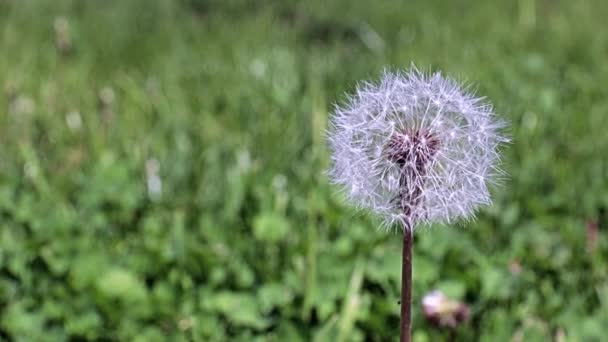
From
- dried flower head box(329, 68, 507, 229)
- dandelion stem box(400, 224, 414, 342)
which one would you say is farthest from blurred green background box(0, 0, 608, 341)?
dandelion stem box(400, 224, 414, 342)

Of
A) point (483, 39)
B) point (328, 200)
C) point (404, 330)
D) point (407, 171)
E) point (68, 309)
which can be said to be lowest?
point (404, 330)

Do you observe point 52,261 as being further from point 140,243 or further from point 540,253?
point 540,253

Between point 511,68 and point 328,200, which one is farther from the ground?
point 511,68

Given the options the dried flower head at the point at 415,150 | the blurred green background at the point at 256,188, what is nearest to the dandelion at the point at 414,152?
the dried flower head at the point at 415,150

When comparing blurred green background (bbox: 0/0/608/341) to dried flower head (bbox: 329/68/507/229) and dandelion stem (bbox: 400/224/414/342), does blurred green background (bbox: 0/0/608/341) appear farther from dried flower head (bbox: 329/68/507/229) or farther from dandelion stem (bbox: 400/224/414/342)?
dandelion stem (bbox: 400/224/414/342)

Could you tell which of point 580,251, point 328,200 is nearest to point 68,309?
point 328,200

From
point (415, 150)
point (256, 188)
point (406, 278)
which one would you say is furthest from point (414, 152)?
point (256, 188)

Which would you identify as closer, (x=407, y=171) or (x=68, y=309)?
(x=407, y=171)

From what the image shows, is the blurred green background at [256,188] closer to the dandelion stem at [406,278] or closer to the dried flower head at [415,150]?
the dried flower head at [415,150]
